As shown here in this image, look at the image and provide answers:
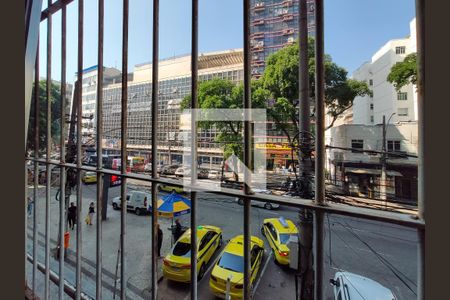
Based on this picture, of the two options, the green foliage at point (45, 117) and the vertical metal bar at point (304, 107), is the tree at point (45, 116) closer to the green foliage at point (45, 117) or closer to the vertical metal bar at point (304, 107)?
the green foliage at point (45, 117)

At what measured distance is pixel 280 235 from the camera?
4539 millimetres

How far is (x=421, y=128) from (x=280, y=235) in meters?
4.28

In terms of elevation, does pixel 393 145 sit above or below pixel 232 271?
above

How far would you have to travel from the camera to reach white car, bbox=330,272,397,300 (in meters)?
2.91

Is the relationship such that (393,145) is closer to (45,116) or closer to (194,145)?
(194,145)

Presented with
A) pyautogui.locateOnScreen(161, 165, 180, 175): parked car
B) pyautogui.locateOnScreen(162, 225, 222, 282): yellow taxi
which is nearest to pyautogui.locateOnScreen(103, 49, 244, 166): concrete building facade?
pyautogui.locateOnScreen(161, 165, 180, 175): parked car

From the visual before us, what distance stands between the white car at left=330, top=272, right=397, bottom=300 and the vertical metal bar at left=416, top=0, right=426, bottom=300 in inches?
113

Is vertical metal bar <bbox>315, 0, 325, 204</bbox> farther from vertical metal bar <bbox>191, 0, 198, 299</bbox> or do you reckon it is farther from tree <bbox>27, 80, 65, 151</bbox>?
Answer: tree <bbox>27, 80, 65, 151</bbox>

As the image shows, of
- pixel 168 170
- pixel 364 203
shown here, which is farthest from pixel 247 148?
pixel 168 170

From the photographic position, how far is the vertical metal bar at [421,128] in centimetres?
61

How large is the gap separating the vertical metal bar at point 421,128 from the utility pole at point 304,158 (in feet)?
3.54

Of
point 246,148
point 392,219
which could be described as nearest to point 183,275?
point 246,148

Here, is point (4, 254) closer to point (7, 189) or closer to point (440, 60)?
point (7, 189)

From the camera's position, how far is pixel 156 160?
4.26 feet
